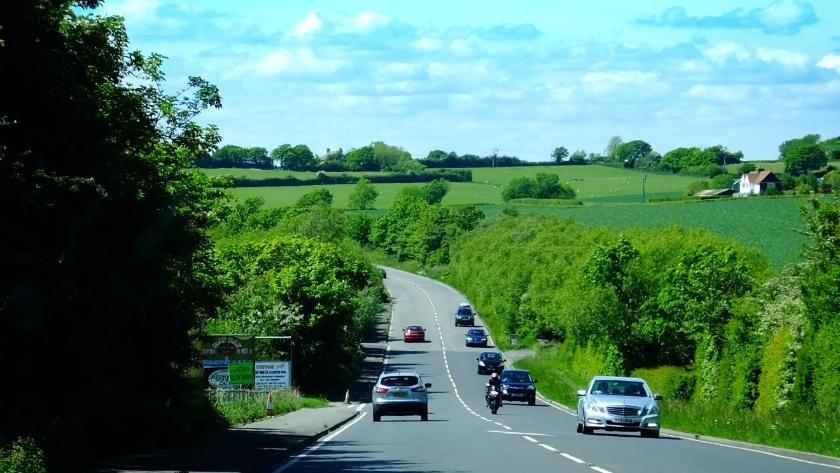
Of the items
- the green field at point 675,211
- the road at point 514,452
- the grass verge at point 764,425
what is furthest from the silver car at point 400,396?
the green field at point 675,211

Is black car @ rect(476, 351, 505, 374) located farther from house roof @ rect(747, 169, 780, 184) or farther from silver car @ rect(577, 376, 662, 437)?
house roof @ rect(747, 169, 780, 184)

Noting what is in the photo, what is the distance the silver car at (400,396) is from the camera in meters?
39.8

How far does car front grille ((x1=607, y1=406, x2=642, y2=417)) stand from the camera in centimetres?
2920

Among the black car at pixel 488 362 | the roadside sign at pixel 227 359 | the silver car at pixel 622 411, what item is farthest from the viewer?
the black car at pixel 488 362

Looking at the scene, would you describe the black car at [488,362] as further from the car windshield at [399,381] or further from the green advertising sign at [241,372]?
the car windshield at [399,381]

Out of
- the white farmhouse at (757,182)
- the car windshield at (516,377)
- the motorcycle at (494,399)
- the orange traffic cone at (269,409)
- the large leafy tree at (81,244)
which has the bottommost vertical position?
the car windshield at (516,377)

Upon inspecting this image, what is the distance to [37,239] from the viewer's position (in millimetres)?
19406

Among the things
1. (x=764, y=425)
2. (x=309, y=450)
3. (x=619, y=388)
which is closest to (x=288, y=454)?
(x=309, y=450)

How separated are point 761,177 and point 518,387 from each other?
10086 centimetres

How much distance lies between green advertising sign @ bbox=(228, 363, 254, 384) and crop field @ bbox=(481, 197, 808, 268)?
Answer: 149 feet

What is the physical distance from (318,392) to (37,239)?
47.7 metres

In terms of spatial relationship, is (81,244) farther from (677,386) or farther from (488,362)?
(488,362)

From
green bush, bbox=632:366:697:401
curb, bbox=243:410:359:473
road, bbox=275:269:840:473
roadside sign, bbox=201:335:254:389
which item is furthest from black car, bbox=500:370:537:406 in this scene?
curb, bbox=243:410:359:473

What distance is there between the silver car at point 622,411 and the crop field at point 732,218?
52257mm
